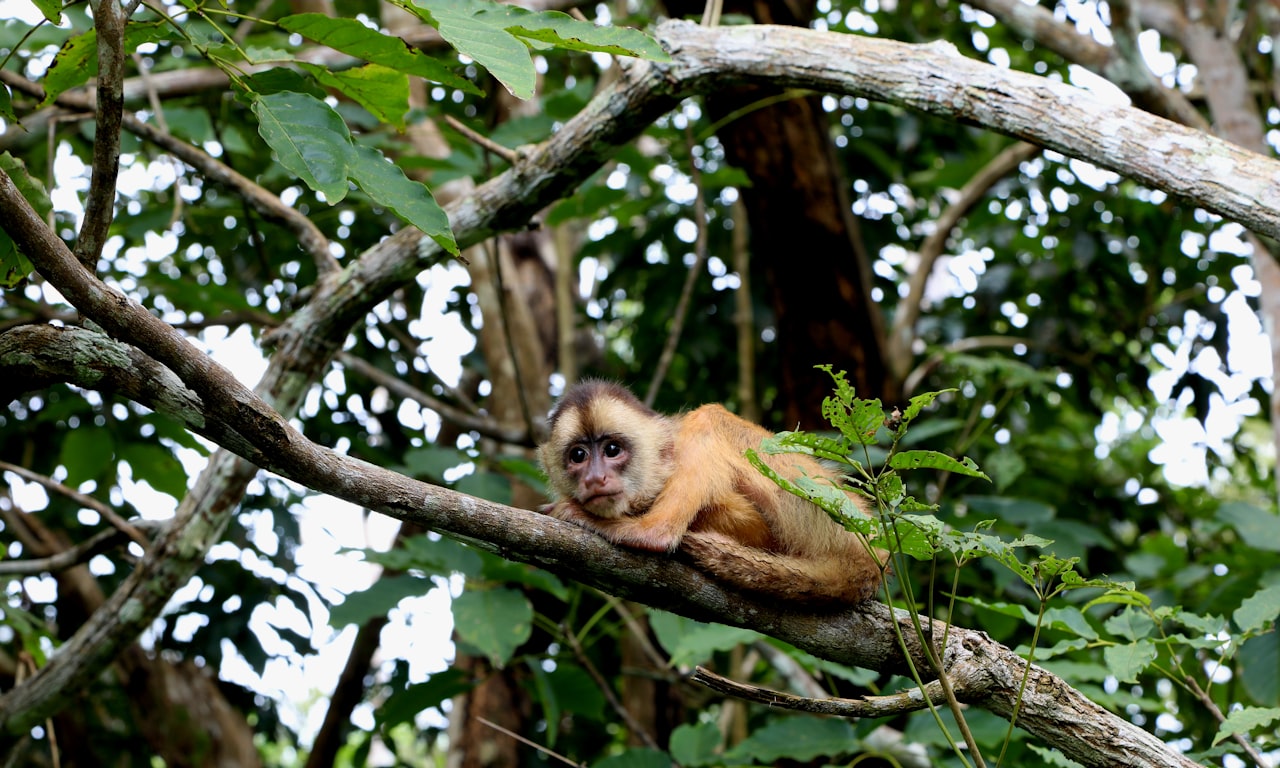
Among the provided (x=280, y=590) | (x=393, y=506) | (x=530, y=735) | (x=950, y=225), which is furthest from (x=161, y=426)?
(x=950, y=225)

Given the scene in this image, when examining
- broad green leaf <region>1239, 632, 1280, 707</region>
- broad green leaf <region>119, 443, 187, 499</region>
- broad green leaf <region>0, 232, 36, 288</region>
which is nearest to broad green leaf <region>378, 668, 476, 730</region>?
broad green leaf <region>119, 443, 187, 499</region>

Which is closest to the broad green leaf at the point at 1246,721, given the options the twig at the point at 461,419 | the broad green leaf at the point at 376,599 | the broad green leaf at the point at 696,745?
the broad green leaf at the point at 696,745

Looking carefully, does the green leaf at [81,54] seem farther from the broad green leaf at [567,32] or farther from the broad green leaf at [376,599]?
the broad green leaf at [376,599]

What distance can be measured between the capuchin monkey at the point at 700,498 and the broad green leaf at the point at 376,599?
0.96m

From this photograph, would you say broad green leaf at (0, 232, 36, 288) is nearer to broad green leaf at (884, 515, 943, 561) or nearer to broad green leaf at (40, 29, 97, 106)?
broad green leaf at (40, 29, 97, 106)

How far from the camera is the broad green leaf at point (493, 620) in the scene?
4602mm

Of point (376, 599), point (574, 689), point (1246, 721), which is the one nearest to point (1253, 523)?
point (1246, 721)

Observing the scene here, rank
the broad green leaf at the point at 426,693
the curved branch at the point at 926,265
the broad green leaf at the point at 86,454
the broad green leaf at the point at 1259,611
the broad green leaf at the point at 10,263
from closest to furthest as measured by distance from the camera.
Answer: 1. the broad green leaf at the point at 10,263
2. the broad green leaf at the point at 1259,611
3. the broad green leaf at the point at 426,693
4. the broad green leaf at the point at 86,454
5. the curved branch at the point at 926,265

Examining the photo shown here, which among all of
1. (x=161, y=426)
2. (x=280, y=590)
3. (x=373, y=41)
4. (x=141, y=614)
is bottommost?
(x=141, y=614)

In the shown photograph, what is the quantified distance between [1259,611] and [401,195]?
3114 millimetres

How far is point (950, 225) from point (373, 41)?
5371 millimetres

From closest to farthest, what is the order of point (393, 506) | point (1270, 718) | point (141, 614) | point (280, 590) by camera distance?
point (393, 506), point (1270, 718), point (141, 614), point (280, 590)

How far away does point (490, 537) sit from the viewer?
118 inches

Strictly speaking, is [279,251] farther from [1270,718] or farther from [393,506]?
[1270,718]
